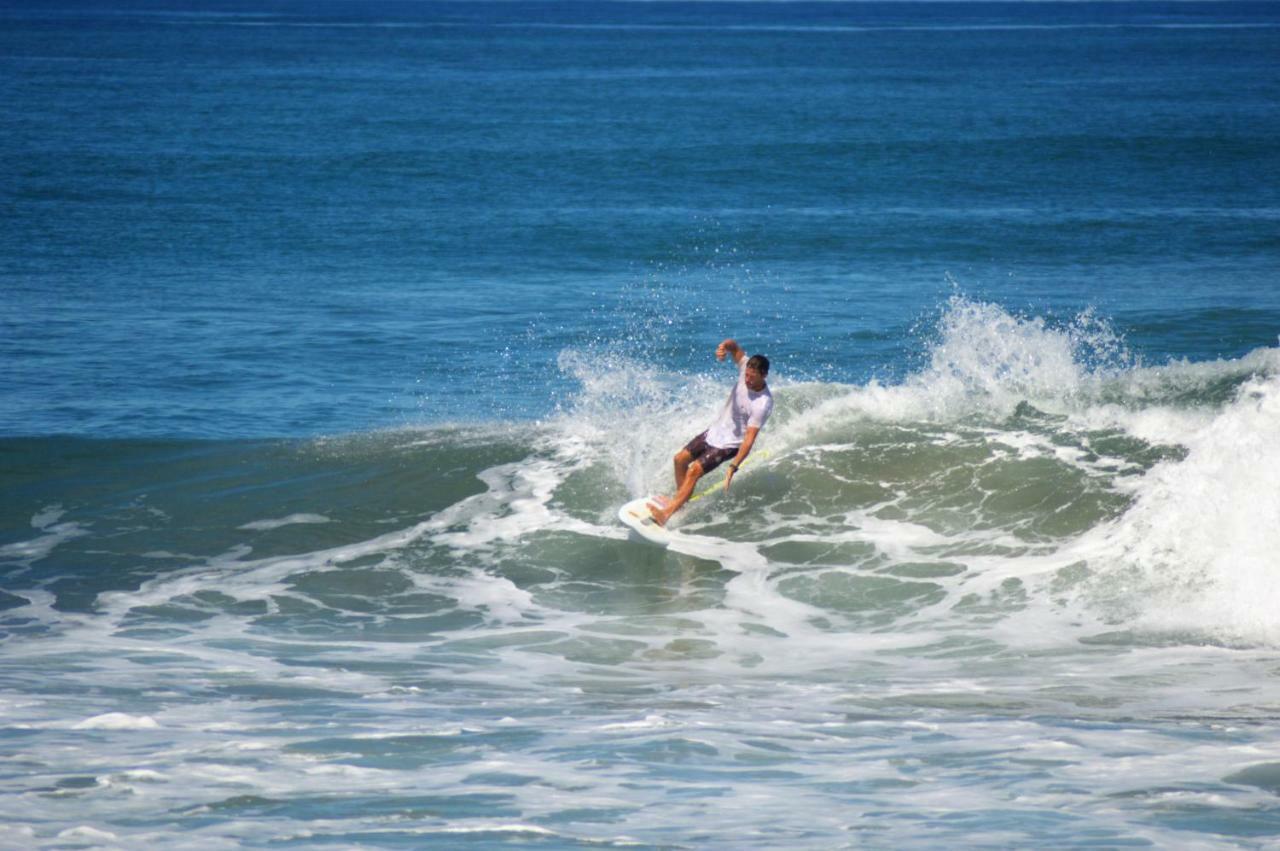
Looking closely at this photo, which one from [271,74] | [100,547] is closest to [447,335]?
[100,547]

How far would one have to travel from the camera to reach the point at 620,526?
13.3 m

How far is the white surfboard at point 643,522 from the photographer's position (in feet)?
41.3

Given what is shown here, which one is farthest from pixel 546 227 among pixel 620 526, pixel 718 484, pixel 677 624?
pixel 677 624

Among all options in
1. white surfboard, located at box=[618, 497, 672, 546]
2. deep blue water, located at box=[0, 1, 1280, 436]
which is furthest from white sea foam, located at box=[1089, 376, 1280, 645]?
deep blue water, located at box=[0, 1, 1280, 436]

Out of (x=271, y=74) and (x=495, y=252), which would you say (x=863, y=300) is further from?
(x=271, y=74)

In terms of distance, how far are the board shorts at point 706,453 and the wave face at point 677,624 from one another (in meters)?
0.70

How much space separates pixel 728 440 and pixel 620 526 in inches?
53.4

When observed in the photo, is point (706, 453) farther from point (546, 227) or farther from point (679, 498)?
point (546, 227)

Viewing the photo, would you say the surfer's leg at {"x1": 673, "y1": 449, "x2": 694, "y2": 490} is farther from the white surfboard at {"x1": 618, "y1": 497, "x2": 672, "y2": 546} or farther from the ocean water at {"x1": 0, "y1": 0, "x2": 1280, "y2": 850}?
the ocean water at {"x1": 0, "y1": 0, "x2": 1280, "y2": 850}

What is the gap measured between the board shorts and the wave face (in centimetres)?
70

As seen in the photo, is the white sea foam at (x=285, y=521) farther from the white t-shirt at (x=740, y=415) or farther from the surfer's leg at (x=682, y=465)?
the white t-shirt at (x=740, y=415)

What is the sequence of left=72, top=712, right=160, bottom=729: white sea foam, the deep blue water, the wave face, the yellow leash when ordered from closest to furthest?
1. the wave face
2. left=72, top=712, right=160, bottom=729: white sea foam
3. the yellow leash
4. the deep blue water

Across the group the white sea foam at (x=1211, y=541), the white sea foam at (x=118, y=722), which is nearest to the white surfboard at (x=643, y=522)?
the white sea foam at (x=1211, y=541)

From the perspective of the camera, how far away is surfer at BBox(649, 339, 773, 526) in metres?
12.4
